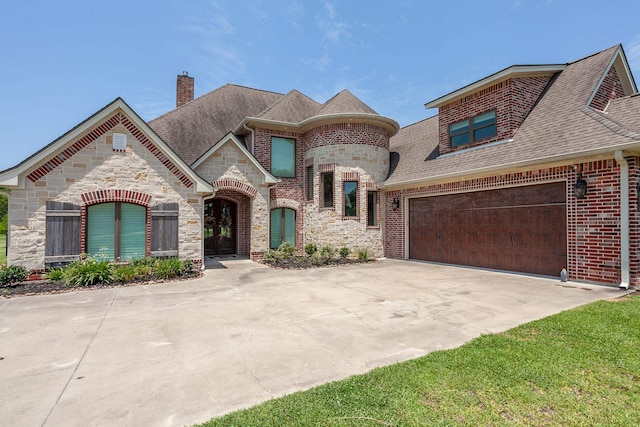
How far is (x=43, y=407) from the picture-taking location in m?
2.95

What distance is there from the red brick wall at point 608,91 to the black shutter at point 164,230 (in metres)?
13.8

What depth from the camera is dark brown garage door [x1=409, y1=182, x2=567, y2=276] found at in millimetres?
9047

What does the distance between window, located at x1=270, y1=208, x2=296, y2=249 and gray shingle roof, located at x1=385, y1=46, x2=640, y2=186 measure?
5.48 metres

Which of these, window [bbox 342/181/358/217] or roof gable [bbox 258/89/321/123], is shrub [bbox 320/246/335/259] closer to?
window [bbox 342/181/358/217]

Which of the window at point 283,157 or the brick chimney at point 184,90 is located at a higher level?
the brick chimney at point 184,90

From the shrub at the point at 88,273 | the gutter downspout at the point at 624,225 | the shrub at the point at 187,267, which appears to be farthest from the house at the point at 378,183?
the shrub at the point at 88,273

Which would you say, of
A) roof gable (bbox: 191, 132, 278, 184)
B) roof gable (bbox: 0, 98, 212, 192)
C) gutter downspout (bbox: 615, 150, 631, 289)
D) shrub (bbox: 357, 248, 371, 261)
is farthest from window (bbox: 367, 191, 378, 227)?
gutter downspout (bbox: 615, 150, 631, 289)

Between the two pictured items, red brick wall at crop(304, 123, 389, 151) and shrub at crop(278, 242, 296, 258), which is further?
red brick wall at crop(304, 123, 389, 151)

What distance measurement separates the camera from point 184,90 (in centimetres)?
2048

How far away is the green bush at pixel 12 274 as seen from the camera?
8.16 meters

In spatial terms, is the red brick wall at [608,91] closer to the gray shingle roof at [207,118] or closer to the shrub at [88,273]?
the gray shingle roof at [207,118]

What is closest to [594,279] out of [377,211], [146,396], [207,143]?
[377,211]

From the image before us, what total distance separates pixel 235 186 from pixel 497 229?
10.0 meters

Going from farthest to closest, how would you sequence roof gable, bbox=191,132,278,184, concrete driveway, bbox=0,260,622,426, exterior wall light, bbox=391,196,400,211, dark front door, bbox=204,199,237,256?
dark front door, bbox=204,199,237,256 → exterior wall light, bbox=391,196,400,211 → roof gable, bbox=191,132,278,184 → concrete driveway, bbox=0,260,622,426
